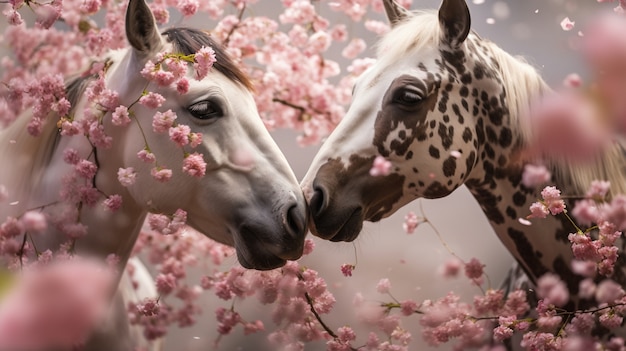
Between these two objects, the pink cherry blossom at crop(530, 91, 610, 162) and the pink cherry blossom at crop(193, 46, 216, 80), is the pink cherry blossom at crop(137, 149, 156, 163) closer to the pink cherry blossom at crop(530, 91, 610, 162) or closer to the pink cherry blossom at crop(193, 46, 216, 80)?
the pink cherry blossom at crop(193, 46, 216, 80)

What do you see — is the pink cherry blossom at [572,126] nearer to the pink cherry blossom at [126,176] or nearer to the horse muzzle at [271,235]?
the horse muzzle at [271,235]

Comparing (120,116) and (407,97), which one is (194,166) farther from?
(407,97)

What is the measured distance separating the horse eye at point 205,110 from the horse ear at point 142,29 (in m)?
0.13

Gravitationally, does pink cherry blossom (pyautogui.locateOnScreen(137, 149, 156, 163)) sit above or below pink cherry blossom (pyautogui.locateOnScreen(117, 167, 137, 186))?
above

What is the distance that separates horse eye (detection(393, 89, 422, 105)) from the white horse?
223mm

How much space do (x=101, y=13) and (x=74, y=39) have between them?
259 millimetres

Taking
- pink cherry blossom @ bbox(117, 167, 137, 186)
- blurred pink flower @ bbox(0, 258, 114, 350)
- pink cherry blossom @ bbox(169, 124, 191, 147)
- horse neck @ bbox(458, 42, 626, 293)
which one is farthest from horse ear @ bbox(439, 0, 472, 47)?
blurred pink flower @ bbox(0, 258, 114, 350)

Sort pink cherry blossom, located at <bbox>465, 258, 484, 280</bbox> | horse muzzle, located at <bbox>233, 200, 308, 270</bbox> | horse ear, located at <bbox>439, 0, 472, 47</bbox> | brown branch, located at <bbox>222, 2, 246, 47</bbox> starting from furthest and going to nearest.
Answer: brown branch, located at <bbox>222, 2, 246, 47</bbox> → pink cherry blossom, located at <bbox>465, 258, 484, 280</bbox> → horse ear, located at <bbox>439, 0, 472, 47</bbox> → horse muzzle, located at <bbox>233, 200, 308, 270</bbox>

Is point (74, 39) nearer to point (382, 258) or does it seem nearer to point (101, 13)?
point (101, 13)

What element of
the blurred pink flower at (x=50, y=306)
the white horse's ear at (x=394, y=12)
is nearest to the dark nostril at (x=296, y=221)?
the white horse's ear at (x=394, y=12)

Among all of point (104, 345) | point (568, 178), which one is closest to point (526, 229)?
point (568, 178)

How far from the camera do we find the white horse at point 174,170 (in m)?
1.12

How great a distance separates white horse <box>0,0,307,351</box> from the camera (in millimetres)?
1115

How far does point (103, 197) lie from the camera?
1193 millimetres
